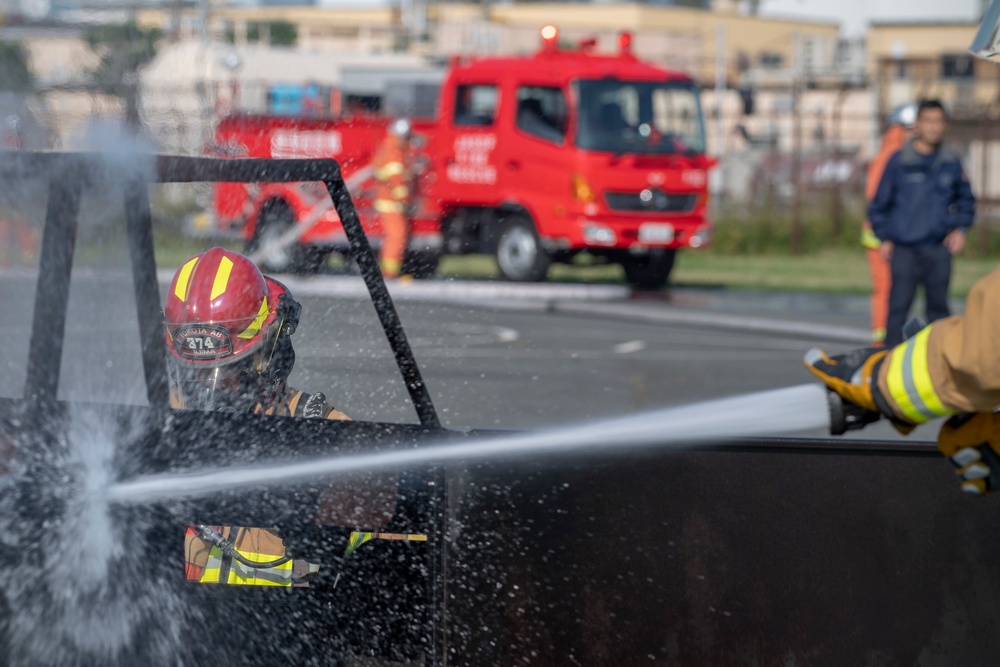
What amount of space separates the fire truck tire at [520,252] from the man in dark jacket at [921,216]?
6.96 m

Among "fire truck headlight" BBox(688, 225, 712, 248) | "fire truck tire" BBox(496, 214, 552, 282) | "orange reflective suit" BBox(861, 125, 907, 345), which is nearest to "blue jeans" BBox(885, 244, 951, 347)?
"orange reflective suit" BBox(861, 125, 907, 345)

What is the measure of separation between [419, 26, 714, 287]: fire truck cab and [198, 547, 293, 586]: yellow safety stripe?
12.5 m

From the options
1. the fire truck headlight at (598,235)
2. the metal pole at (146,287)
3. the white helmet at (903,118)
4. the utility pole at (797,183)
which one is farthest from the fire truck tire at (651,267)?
the metal pole at (146,287)

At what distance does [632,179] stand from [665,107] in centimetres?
106

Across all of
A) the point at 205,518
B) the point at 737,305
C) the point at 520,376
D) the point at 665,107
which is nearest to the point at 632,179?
the point at 665,107

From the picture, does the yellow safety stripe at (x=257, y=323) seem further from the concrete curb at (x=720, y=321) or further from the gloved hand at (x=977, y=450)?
the concrete curb at (x=720, y=321)

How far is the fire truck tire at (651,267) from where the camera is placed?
1608 cm

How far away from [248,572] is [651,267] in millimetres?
13709

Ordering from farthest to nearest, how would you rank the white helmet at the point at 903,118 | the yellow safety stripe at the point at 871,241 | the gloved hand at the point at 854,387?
the white helmet at the point at 903,118, the yellow safety stripe at the point at 871,241, the gloved hand at the point at 854,387

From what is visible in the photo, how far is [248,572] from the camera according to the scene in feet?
8.80

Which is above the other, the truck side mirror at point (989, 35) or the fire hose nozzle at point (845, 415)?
the truck side mirror at point (989, 35)

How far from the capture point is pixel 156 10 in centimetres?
506

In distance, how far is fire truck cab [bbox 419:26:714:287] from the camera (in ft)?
49.7

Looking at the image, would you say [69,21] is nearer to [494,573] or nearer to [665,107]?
[494,573]
